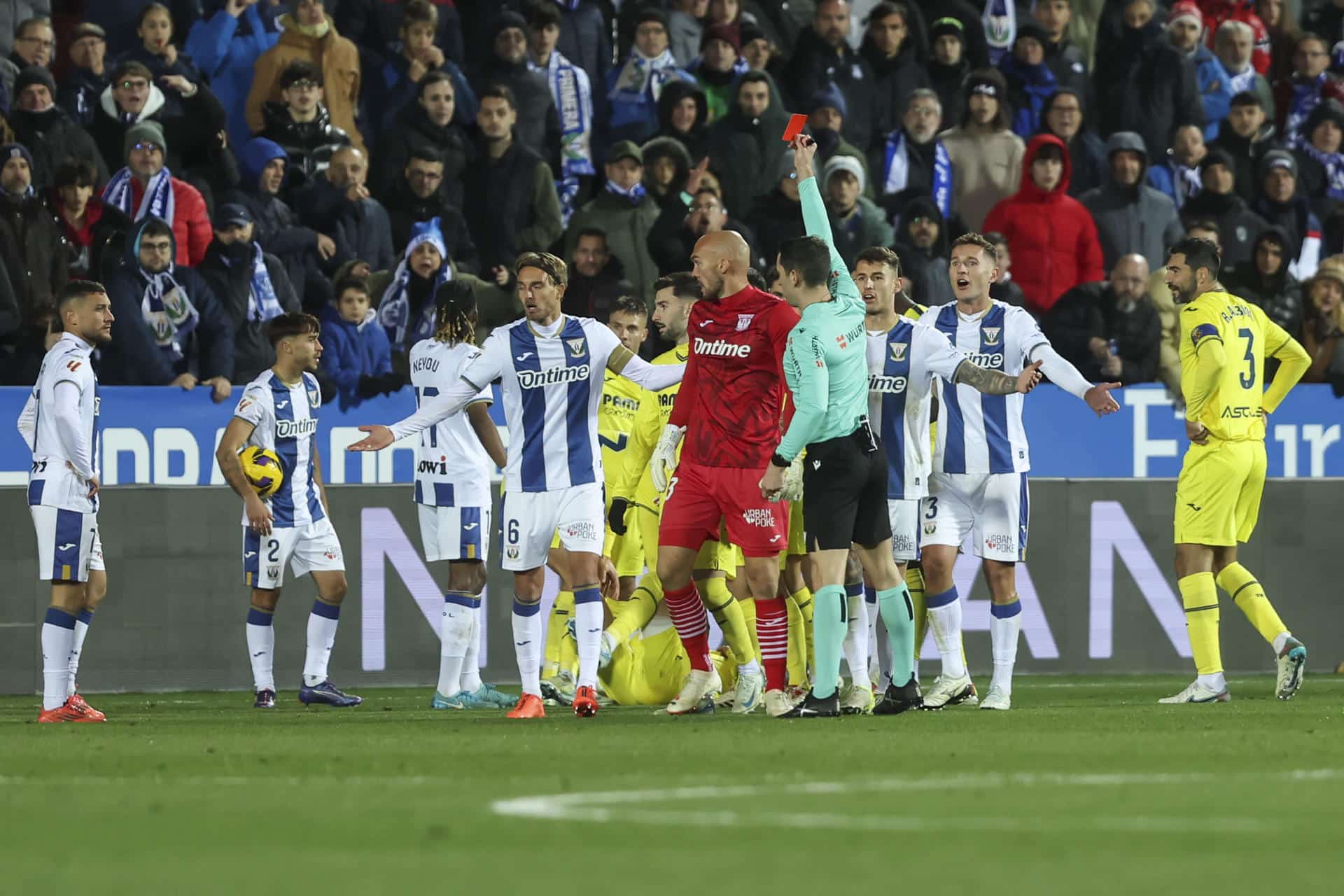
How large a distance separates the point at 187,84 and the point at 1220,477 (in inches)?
327

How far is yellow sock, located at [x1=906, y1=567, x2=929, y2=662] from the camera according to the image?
12.4 metres

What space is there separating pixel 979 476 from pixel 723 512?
5.87ft

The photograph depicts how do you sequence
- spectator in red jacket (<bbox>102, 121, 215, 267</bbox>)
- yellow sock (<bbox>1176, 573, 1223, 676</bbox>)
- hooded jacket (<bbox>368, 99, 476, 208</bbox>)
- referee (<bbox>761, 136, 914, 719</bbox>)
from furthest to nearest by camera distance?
1. hooded jacket (<bbox>368, 99, 476, 208</bbox>)
2. spectator in red jacket (<bbox>102, 121, 215, 267</bbox>)
3. yellow sock (<bbox>1176, 573, 1223, 676</bbox>)
4. referee (<bbox>761, 136, 914, 719</bbox>)

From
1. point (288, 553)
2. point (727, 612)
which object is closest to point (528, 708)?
point (727, 612)

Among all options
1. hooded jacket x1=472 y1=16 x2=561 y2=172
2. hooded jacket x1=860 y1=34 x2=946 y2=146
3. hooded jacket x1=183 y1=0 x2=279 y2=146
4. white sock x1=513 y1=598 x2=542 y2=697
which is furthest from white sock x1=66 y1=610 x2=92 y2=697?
hooded jacket x1=860 y1=34 x2=946 y2=146

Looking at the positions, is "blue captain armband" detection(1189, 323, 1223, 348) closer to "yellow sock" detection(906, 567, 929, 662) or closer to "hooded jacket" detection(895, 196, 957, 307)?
"yellow sock" detection(906, 567, 929, 662)

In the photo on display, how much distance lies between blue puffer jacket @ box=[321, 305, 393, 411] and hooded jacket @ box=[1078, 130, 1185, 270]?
6.24 metres

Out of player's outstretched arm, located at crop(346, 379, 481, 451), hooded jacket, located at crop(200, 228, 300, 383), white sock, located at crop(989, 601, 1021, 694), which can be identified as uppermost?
hooded jacket, located at crop(200, 228, 300, 383)

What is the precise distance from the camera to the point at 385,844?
592 cm

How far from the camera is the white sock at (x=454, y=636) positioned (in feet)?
40.7

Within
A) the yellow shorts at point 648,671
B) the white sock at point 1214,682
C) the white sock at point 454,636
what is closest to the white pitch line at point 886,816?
the white sock at point 1214,682

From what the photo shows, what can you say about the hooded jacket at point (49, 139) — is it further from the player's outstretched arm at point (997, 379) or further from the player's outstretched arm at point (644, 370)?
the player's outstretched arm at point (997, 379)

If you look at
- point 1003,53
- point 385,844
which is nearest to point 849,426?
point 385,844

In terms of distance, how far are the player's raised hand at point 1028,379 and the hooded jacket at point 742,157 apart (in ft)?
21.6
